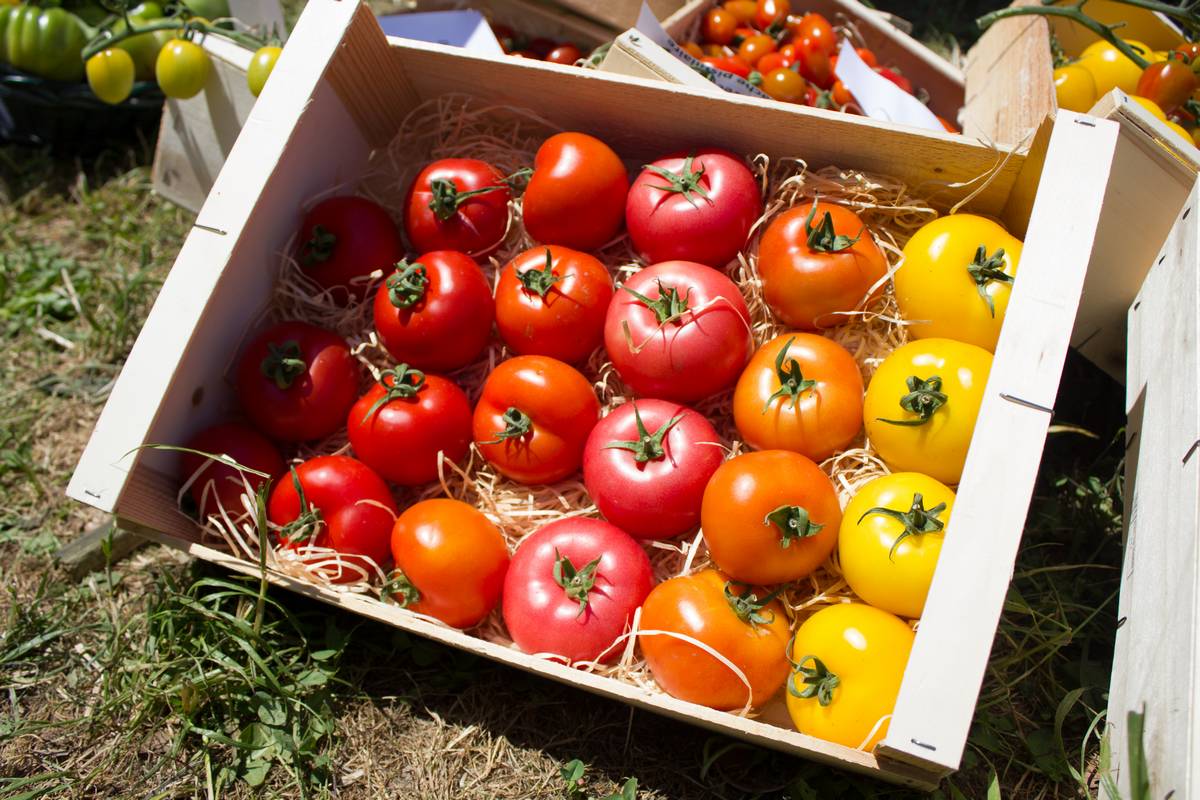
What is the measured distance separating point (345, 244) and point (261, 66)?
585 millimetres

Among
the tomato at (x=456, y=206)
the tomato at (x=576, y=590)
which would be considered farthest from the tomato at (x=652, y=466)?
the tomato at (x=456, y=206)

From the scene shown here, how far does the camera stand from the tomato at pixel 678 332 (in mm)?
1817

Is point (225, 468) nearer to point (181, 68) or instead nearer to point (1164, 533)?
point (181, 68)

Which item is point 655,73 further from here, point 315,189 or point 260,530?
point 260,530

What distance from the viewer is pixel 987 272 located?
1.77m

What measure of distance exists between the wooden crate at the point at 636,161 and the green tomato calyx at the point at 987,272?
14 centimetres

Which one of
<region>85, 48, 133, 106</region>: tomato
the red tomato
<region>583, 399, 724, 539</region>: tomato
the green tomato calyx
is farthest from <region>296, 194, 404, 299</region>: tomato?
the green tomato calyx

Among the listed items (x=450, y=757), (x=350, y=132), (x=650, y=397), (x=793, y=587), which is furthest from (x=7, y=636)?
(x=793, y=587)

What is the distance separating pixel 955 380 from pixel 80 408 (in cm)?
231

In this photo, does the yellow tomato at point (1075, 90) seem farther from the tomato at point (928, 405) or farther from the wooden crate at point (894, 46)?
the tomato at point (928, 405)

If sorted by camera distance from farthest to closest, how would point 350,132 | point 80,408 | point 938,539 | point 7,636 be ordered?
point 80,408, point 350,132, point 7,636, point 938,539

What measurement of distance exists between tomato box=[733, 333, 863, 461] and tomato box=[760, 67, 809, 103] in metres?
0.88

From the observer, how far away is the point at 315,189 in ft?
7.27

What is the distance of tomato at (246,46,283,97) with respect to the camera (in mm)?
2295
